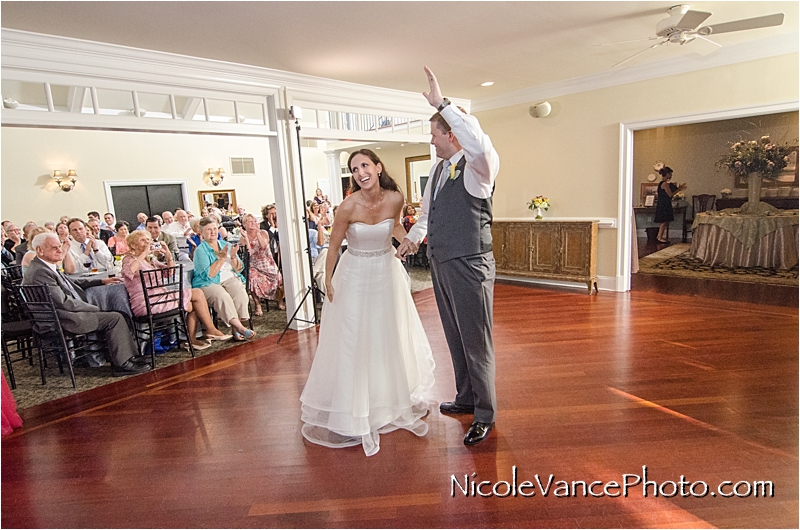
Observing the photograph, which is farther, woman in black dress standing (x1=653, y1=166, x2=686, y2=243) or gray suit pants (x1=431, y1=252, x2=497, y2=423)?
woman in black dress standing (x1=653, y1=166, x2=686, y2=243)

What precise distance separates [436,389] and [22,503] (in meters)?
2.25

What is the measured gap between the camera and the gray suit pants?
7.39 ft

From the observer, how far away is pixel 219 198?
9.54 meters

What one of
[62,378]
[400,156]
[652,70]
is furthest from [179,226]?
[652,70]

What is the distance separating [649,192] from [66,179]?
38.1 feet

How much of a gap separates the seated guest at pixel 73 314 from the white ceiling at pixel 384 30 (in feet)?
5.29

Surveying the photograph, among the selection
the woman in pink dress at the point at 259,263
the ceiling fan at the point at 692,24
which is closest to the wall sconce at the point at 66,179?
the woman in pink dress at the point at 259,263

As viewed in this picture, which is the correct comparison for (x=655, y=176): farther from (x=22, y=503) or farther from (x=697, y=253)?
(x=22, y=503)

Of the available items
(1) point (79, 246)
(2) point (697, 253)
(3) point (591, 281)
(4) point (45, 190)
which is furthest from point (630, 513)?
(4) point (45, 190)

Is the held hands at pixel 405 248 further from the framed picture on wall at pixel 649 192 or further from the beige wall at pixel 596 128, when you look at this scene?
the framed picture on wall at pixel 649 192

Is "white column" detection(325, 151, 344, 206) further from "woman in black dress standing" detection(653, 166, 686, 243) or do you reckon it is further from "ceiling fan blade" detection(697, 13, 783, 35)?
"ceiling fan blade" detection(697, 13, 783, 35)

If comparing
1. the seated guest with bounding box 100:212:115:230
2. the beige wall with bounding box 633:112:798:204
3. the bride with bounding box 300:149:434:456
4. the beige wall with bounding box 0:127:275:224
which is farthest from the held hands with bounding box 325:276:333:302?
the beige wall with bounding box 633:112:798:204

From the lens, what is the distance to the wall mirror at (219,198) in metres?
9.27

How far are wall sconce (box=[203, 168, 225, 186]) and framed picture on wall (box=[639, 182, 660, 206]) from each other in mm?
9339
